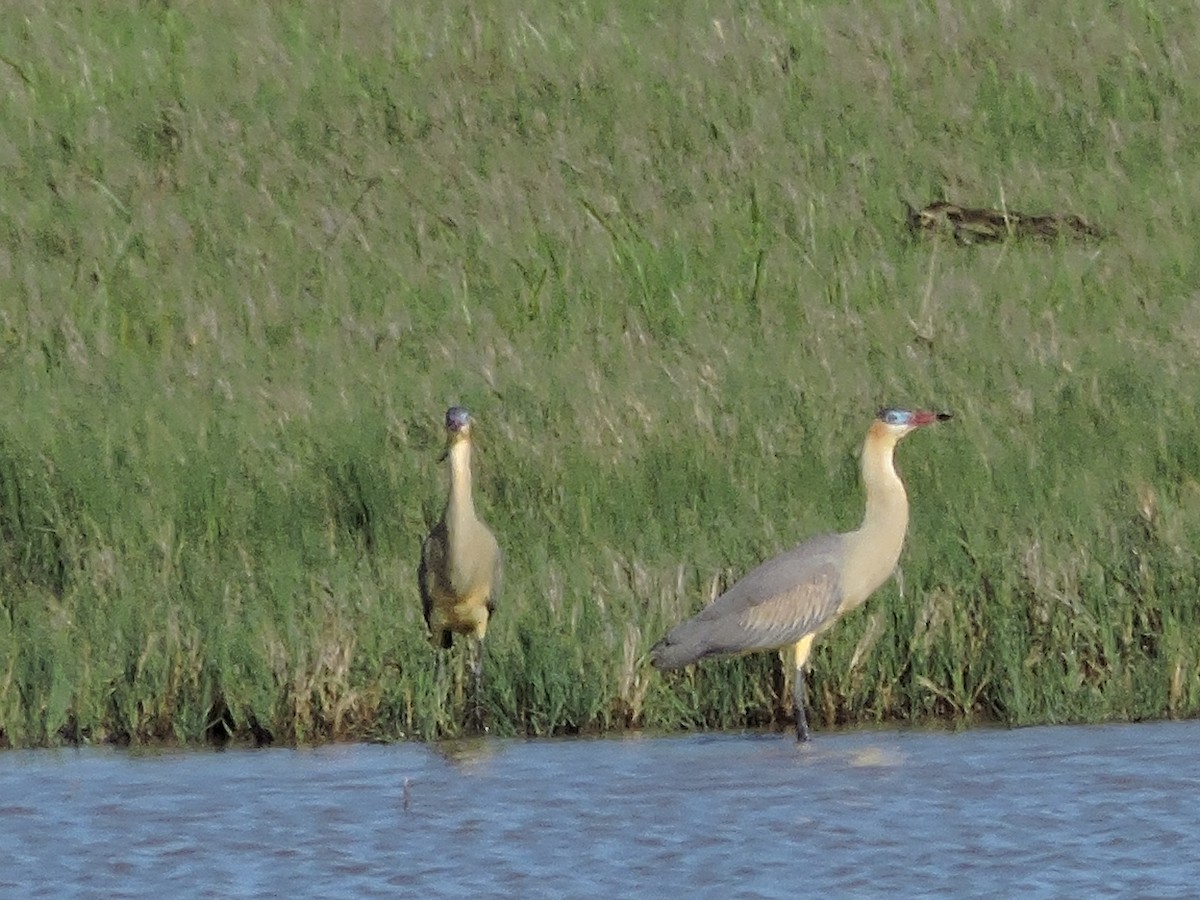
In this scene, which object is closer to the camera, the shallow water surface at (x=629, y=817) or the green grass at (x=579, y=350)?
the shallow water surface at (x=629, y=817)

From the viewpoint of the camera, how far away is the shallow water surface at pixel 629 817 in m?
6.64

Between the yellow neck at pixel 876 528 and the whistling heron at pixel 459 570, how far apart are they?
1.21 m

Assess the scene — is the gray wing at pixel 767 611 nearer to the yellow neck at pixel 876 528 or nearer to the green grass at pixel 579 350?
the yellow neck at pixel 876 528

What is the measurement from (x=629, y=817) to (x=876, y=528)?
1824 millimetres

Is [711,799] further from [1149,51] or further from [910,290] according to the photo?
[1149,51]

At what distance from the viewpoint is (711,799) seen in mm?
7355

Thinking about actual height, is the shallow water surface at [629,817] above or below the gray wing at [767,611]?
below

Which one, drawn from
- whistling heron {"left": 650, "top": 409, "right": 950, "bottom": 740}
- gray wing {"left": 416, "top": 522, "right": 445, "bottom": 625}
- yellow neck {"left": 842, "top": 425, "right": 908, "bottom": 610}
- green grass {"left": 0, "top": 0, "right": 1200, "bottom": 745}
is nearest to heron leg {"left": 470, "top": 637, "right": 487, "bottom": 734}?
green grass {"left": 0, "top": 0, "right": 1200, "bottom": 745}

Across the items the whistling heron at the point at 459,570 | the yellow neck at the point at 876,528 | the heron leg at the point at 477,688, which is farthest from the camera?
the whistling heron at the point at 459,570

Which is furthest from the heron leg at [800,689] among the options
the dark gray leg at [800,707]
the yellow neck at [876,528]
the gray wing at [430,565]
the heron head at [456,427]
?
the heron head at [456,427]

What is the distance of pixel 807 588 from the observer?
324 inches

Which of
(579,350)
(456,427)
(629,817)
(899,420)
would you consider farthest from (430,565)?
(579,350)

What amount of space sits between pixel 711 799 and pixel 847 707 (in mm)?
1053

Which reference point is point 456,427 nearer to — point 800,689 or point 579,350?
point 800,689
